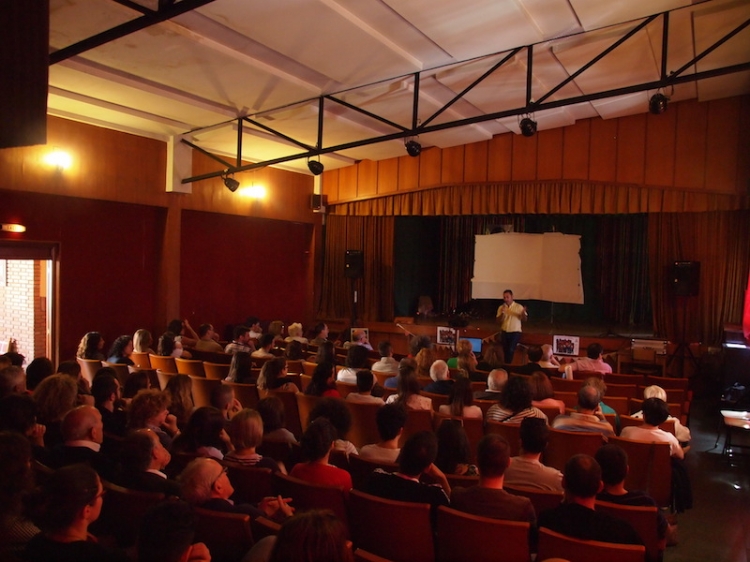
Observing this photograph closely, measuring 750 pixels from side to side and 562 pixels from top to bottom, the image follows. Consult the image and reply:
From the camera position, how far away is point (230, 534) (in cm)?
217

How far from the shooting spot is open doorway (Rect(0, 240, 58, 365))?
8.29 m

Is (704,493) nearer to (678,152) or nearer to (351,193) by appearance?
(678,152)

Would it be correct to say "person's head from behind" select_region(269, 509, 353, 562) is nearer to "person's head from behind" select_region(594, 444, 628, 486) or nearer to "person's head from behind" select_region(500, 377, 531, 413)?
"person's head from behind" select_region(594, 444, 628, 486)

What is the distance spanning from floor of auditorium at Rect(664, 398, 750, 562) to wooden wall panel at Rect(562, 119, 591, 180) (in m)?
4.84

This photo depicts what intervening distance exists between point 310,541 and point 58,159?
26.0 feet

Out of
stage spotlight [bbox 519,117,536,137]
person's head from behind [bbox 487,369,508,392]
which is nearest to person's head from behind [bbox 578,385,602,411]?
person's head from behind [bbox 487,369,508,392]

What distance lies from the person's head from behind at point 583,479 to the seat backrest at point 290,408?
2.82 meters

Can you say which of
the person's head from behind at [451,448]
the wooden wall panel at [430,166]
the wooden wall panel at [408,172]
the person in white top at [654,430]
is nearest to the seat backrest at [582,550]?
the person's head from behind at [451,448]

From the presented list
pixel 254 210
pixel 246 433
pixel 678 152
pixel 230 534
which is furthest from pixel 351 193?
pixel 230 534

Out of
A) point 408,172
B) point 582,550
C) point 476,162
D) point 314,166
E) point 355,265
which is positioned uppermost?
point 476,162

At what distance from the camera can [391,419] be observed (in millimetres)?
3344

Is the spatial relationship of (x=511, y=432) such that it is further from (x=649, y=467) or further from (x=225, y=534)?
(x=225, y=534)

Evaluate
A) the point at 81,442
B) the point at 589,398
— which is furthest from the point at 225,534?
the point at 589,398

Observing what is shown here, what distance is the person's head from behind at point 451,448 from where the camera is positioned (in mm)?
3195
